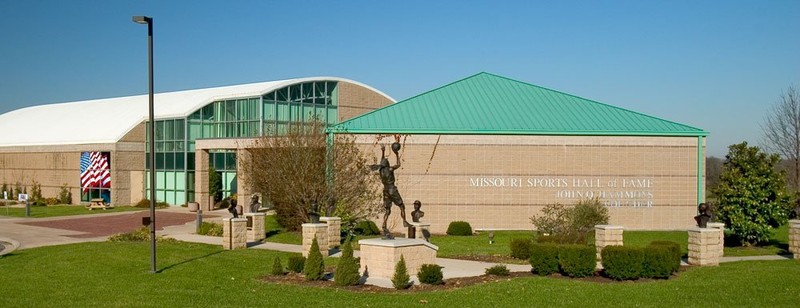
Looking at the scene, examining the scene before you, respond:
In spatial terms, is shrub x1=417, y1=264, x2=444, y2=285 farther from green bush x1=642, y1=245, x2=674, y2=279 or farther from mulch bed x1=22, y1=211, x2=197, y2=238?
mulch bed x1=22, y1=211, x2=197, y2=238

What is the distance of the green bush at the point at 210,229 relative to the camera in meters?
31.4

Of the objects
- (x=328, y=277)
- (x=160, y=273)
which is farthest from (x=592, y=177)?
(x=160, y=273)

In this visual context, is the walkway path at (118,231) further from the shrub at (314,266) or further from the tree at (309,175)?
the tree at (309,175)

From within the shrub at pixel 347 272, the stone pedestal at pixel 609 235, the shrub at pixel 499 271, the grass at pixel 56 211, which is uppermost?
the stone pedestal at pixel 609 235

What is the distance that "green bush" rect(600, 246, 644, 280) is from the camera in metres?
17.3

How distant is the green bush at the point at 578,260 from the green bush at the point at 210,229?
17.3 metres

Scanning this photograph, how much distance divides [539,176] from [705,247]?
14108mm

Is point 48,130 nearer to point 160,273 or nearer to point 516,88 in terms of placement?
point 516,88

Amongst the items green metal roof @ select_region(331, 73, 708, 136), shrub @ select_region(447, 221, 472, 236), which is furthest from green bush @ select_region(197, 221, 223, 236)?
shrub @ select_region(447, 221, 472, 236)

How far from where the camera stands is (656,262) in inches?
687

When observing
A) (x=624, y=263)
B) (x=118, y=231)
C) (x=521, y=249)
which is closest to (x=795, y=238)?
(x=521, y=249)

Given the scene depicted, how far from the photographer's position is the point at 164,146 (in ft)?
170

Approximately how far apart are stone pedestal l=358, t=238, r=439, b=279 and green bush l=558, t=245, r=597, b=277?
323 cm

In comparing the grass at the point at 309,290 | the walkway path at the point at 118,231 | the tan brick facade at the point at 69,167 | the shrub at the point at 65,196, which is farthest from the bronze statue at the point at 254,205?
the shrub at the point at 65,196
